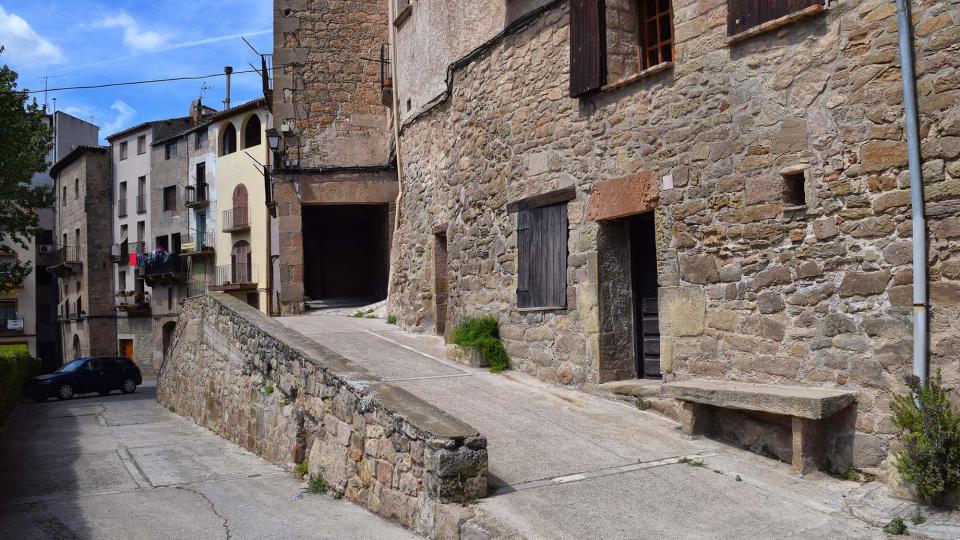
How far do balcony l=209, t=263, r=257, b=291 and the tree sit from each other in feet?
41.6

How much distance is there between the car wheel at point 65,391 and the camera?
21656mm

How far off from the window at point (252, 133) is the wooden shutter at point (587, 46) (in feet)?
80.4

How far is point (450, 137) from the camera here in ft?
36.6

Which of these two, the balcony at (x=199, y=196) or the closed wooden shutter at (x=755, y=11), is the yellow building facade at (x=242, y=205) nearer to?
the balcony at (x=199, y=196)

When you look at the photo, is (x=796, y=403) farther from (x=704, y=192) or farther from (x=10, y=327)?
(x=10, y=327)

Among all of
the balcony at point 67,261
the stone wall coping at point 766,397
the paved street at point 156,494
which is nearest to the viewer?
the stone wall coping at point 766,397

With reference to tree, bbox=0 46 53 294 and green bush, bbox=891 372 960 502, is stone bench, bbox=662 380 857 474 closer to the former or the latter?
green bush, bbox=891 372 960 502

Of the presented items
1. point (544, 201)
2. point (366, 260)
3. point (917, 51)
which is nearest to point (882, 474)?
point (917, 51)

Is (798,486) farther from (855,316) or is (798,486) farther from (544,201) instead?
(544,201)

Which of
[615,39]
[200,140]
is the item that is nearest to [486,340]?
[615,39]

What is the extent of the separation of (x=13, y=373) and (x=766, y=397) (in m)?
17.2

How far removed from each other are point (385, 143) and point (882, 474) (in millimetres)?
11910

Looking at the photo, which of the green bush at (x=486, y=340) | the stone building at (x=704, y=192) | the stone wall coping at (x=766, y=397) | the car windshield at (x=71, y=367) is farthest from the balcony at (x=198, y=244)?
the stone wall coping at (x=766, y=397)

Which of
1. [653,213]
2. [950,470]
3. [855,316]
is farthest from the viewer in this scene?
[653,213]
